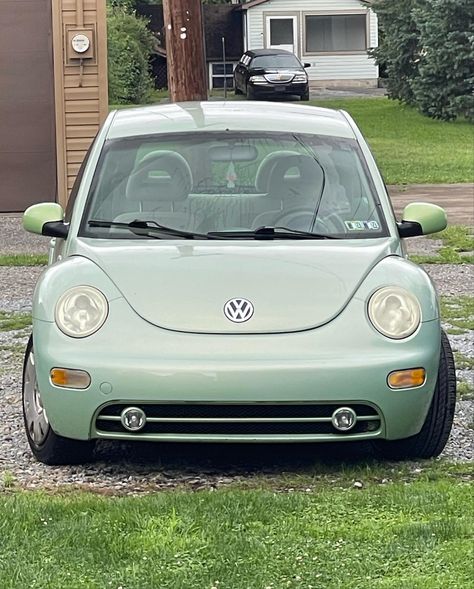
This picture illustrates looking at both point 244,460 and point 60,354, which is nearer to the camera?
point 60,354

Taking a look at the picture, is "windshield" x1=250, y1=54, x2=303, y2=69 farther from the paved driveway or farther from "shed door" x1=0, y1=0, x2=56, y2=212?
"shed door" x1=0, y1=0, x2=56, y2=212

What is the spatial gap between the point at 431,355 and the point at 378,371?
0.28 meters

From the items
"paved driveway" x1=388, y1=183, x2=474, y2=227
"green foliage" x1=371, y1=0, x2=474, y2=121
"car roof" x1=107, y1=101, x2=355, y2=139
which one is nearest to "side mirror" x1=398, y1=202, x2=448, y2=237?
"car roof" x1=107, y1=101, x2=355, y2=139

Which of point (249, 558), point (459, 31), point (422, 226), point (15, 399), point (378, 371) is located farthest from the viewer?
point (459, 31)

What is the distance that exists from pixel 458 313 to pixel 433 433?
12.5 ft

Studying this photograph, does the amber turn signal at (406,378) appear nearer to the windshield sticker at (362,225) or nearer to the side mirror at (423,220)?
the windshield sticker at (362,225)

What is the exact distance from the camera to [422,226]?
589 centimetres

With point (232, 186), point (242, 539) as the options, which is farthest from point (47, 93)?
point (242, 539)

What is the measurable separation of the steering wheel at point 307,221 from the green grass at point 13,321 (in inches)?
133

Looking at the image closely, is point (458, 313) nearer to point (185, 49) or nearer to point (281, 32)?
point (185, 49)

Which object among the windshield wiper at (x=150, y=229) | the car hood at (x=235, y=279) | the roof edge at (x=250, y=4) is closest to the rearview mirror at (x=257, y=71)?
the roof edge at (x=250, y=4)

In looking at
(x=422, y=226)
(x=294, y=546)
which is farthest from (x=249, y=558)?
(x=422, y=226)

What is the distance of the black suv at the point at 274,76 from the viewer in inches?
1468

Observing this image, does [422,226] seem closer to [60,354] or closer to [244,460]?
[244,460]
